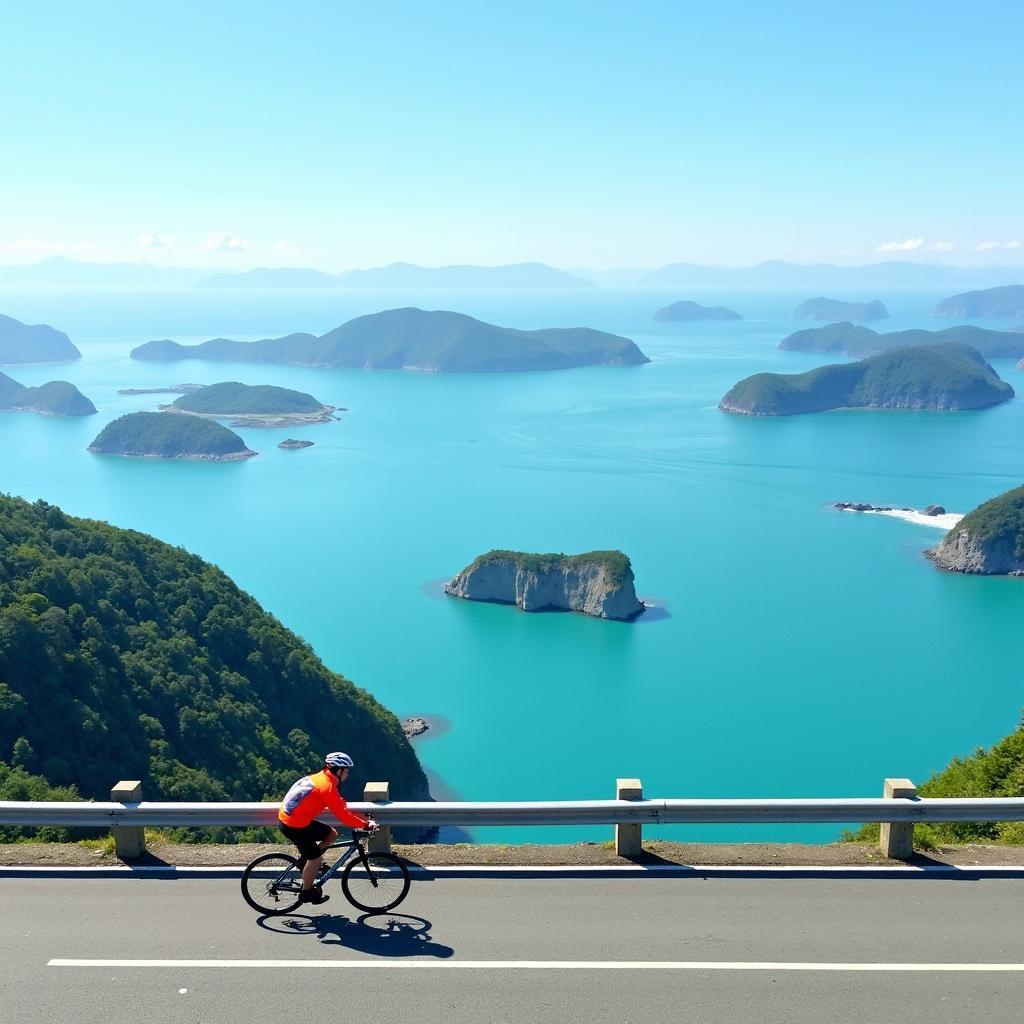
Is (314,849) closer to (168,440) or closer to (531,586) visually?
(531,586)

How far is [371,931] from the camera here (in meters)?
7.35

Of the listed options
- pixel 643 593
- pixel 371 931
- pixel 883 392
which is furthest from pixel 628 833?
pixel 883 392

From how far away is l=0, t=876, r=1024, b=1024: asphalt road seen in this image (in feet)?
20.8

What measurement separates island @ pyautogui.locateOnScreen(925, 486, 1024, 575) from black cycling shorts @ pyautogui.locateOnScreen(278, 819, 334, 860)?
91.4 meters

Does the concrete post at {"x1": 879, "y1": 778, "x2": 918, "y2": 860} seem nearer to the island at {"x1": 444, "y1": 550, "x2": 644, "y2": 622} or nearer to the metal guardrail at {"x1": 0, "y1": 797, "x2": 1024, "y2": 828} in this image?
the metal guardrail at {"x1": 0, "y1": 797, "x2": 1024, "y2": 828}

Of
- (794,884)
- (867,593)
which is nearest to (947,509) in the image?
(867,593)

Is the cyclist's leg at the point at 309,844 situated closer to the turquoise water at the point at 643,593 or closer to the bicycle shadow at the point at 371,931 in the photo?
the bicycle shadow at the point at 371,931

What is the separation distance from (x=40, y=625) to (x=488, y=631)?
4496 centimetres

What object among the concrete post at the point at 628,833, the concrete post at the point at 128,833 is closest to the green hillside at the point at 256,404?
the concrete post at the point at 128,833

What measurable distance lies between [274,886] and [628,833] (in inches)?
112

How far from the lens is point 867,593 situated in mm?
81562

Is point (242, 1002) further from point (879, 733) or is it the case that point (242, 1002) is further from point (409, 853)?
point (879, 733)

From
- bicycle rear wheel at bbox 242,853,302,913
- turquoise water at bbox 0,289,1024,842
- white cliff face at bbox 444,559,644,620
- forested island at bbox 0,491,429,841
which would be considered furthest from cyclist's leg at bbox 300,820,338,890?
white cliff face at bbox 444,559,644,620

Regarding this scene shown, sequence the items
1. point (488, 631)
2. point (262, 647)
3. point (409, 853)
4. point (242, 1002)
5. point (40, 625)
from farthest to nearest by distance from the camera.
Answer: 1. point (488, 631)
2. point (262, 647)
3. point (40, 625)
4. point (409, 853)
5. point (242, 1002)
